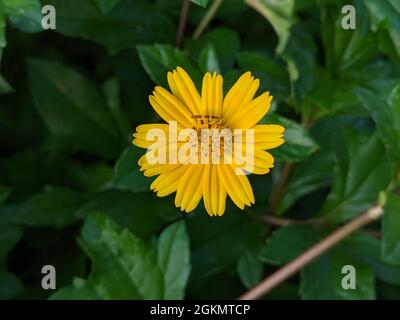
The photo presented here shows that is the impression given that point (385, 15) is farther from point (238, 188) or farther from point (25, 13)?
point (25, 13)

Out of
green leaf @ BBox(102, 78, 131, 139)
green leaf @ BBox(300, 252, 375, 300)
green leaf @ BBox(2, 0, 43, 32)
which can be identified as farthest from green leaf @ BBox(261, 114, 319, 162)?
green leaf @ BBox(102, 78, 131, 139)

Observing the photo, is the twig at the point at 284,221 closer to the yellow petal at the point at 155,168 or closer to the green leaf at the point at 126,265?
the green leaf at the point at 126,265

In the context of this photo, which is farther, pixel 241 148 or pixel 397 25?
pixel 397 25

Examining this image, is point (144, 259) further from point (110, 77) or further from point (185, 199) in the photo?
point (110, 77)

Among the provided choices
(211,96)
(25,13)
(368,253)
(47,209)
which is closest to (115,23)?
(25,13)

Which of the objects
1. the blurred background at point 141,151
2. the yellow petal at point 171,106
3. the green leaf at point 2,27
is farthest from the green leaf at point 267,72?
the green leaf at point 2,27

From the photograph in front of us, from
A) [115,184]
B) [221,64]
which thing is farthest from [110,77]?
[115,184]

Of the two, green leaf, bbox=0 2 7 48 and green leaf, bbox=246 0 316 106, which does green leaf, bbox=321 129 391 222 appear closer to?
green leaf, bbox=246 0 316 106
